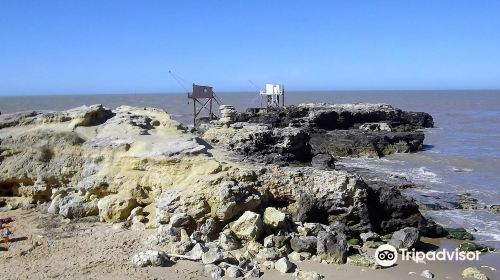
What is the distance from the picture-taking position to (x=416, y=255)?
10.6 meters

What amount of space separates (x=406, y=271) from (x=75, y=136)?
8821 millimetres

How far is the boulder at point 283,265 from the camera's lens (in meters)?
9.20

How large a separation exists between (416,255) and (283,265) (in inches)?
127

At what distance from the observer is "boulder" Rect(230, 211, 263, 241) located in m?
10.3

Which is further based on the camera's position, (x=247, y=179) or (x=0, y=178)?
(x=0, y=178)

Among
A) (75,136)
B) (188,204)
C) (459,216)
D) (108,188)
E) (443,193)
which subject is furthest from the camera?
(443,193)

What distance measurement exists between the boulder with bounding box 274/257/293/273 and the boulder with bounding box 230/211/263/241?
1048mm

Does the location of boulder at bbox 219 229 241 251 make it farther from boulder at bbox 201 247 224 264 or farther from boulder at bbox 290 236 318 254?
boulder at bbox 290 236 318 254

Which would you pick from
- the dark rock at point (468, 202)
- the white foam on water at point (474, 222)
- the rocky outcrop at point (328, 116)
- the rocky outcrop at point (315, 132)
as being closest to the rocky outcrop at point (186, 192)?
the rocky outcrop at point (315, 132)

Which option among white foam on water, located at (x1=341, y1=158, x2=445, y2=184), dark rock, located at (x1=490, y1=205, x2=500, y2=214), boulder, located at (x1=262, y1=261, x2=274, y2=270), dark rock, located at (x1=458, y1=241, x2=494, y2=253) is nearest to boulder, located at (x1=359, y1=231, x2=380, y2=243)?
dark rock, located at (x1=458, y1=241, x2=494, y2=253)

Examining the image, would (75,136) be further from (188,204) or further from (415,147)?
(415,147)

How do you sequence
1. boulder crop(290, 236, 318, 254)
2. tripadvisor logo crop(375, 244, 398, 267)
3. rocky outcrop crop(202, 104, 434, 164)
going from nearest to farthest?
tripadvisor logo crop(375, 244, 398, 267)
boulder crop(290, 236, 318, 254)
rocky outcrop crop(202, 104, 434, 164)

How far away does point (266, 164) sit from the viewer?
12453 mm

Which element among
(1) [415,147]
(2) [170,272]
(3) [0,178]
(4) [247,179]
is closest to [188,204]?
(4) [247,179]
